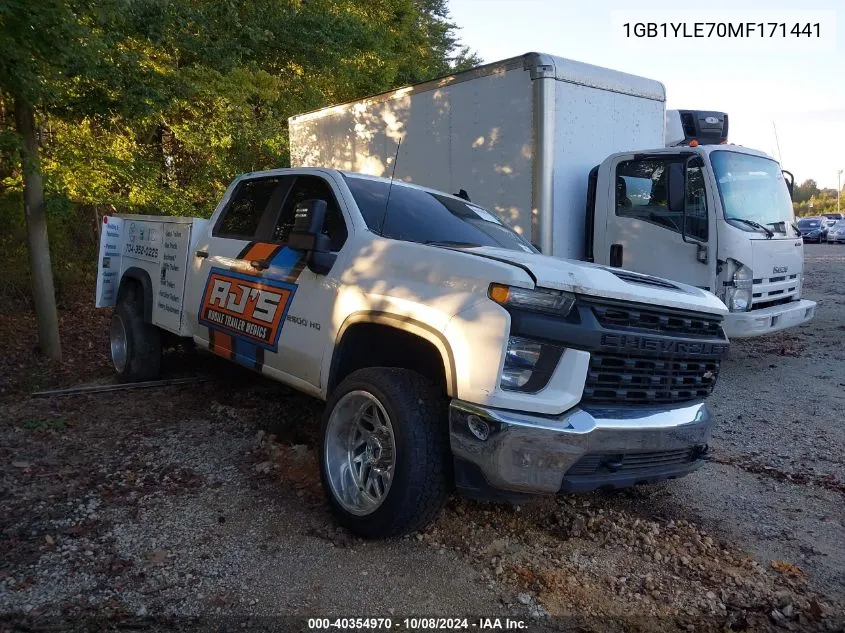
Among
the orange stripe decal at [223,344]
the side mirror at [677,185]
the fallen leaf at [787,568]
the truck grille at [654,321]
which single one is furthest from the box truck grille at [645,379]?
the side mirror at [677,185]

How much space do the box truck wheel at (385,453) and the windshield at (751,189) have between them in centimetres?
489

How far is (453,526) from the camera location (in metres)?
3.69

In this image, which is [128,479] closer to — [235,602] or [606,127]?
[235,602]

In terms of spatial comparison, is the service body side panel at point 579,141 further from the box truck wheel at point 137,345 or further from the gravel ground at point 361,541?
the box truck wheel at point 137,345

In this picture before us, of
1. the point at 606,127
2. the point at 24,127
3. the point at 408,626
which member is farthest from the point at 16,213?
the point at 408,626

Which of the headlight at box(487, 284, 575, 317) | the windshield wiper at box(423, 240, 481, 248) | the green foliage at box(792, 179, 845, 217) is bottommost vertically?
the headlight at box(487, 284, 575, 317)

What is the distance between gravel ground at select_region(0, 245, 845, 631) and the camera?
2977 mm

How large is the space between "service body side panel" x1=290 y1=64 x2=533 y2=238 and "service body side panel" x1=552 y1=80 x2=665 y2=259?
35 centimetres

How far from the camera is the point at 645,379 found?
3412 millimetres

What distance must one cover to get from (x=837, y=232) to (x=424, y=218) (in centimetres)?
3392

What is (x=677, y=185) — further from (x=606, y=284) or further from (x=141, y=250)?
(x=141, y=250)

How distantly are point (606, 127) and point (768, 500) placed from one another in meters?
4.88

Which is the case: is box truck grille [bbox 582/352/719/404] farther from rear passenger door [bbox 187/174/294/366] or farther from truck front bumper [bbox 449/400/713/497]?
rear passenger door [bbox 187/174/294/366]

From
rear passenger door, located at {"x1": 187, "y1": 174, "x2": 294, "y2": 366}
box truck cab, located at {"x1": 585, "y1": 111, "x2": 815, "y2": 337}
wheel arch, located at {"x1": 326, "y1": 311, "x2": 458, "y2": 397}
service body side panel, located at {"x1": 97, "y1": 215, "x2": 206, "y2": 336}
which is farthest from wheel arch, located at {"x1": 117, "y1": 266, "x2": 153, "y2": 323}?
box truck cab, located at {"x1": 585, "y1": 111, "x2": 815, "y2": 337}
